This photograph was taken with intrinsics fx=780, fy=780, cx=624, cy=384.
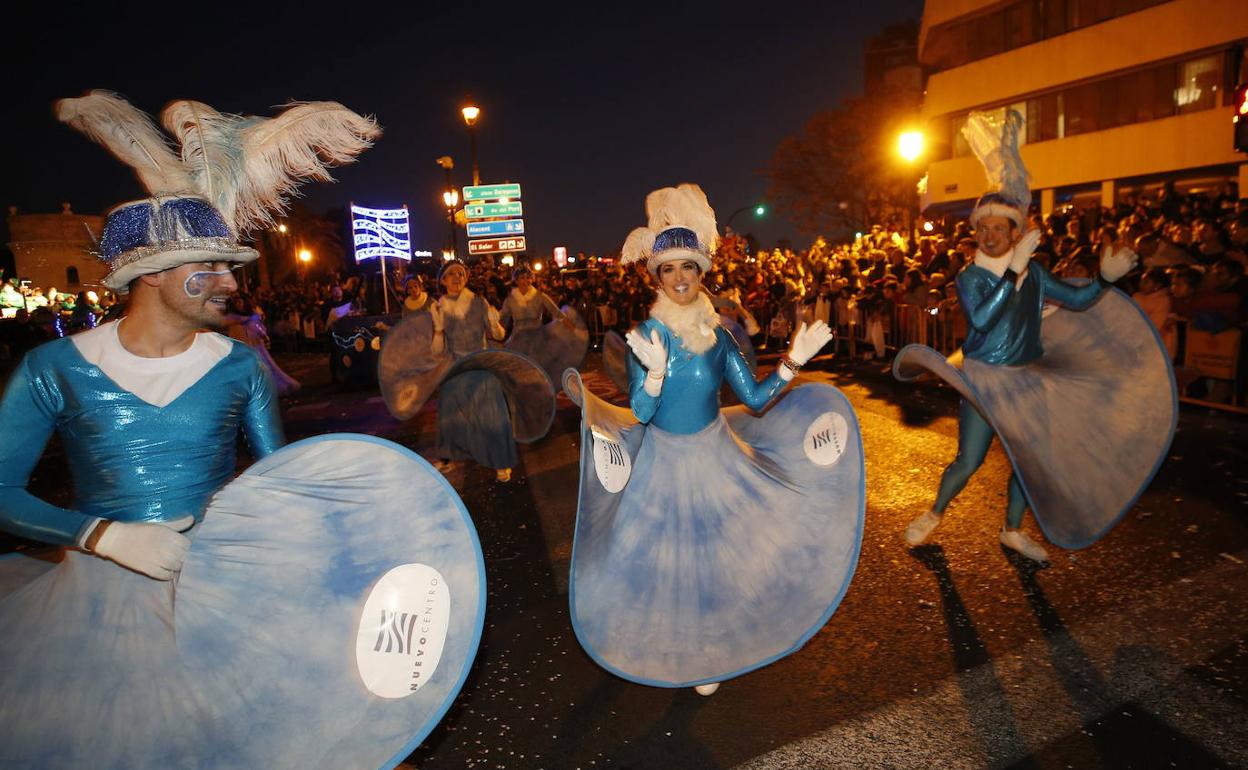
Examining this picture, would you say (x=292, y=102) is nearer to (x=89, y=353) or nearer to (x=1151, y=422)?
(x=89, y=353)

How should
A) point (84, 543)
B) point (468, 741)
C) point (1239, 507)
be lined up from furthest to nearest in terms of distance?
1. point (1239, 507)
2. point (468, 741)
3. point (84, 543)

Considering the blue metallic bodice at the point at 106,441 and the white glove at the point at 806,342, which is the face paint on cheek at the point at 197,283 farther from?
the white glove at the point at 806,342

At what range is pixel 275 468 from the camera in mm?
2076

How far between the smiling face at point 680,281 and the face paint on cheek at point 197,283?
6.68 feet

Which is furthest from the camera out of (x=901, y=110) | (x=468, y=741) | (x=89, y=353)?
(x=901, y=110)

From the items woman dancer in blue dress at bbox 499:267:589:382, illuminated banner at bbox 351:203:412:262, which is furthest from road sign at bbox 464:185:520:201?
woman dancer in blue dress at bbox 499:267:589:382

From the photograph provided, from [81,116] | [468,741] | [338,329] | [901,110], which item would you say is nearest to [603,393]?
[338,329]

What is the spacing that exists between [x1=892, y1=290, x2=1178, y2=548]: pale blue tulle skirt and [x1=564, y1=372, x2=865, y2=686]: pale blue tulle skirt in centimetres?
112

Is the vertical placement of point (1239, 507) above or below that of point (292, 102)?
below

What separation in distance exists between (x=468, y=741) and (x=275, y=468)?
179cm

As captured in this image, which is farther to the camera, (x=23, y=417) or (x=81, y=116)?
(x=81, y=116)

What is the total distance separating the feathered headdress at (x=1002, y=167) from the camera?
463 centimetres

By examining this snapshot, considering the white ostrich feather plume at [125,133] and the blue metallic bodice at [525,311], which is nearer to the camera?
the white ostrich feather plume at [125,133]

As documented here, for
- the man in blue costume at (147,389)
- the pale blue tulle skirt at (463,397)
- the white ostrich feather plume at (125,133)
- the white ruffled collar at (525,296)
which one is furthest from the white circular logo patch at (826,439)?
the white ruffled collar at (525,296)
